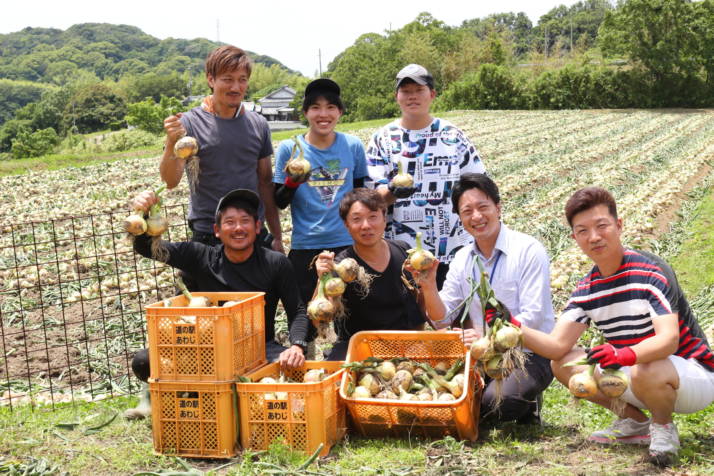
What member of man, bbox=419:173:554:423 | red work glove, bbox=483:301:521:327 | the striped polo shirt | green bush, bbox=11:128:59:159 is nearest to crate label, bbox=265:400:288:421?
man, bbox=419:173:554:423

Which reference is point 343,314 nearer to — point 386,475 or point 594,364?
point 386,475

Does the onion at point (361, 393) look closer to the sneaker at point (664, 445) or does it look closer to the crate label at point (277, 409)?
the crate label at point (277, 409)

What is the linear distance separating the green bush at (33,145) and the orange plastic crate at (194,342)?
4398cm

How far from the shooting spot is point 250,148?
3.98m

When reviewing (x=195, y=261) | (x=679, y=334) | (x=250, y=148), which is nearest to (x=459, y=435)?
(x=679, y=334)

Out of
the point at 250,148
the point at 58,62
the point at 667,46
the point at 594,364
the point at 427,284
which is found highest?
the point at 58,62

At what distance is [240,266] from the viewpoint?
383 cm

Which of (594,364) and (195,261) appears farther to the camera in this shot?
(195,261)

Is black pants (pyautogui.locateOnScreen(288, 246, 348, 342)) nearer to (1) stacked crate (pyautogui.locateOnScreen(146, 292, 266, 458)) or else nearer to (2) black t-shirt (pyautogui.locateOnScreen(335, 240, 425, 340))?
(2) black t-shirt (pyautogui.locateOnScreen(335, 240, 425, 340))

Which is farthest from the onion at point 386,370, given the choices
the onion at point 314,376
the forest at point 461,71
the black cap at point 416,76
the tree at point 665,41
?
the tree at point 665,41

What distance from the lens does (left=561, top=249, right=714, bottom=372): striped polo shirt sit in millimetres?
3051

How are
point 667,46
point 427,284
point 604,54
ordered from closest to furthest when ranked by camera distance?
1. point 427,284
2. point 667,46
3. point 604,54

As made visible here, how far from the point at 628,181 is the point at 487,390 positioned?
1088 cm

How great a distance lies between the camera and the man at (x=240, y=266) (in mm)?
3719
